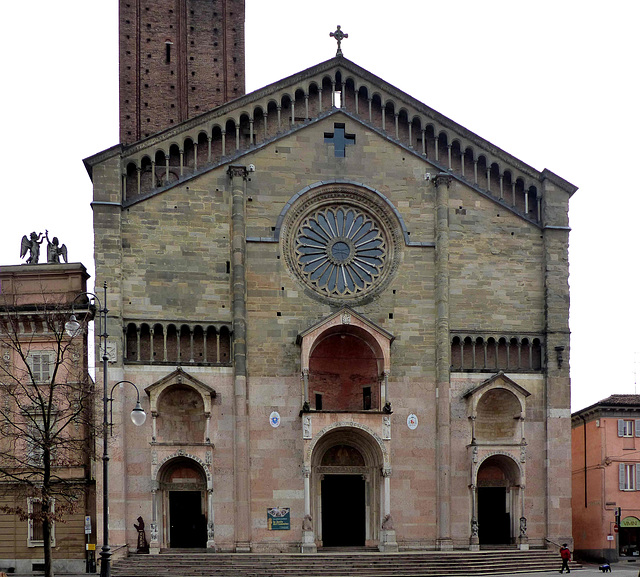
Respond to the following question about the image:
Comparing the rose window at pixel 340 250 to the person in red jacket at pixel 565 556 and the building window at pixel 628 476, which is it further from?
the building window at pixel 628 476

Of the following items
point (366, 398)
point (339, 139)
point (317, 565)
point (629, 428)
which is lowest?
point (317, 565)

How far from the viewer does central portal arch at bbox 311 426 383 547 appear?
1618 inches

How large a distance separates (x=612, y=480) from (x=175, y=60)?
30804 millimetres

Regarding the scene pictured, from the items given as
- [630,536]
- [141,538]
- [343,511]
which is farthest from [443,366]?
[630,536]

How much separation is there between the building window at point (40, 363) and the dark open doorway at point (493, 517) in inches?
747

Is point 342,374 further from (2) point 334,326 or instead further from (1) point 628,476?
(1) point 628,476

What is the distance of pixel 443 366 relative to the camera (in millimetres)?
41469

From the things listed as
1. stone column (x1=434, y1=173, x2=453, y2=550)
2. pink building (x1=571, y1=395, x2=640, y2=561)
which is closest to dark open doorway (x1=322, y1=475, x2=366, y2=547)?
stone column (x1=434, y1=173, x2=453, y2=550)

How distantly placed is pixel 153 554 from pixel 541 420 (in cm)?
1679

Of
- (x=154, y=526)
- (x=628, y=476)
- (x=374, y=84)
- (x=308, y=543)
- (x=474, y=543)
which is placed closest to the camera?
(x=154, y=526)

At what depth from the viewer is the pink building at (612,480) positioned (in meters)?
50.4

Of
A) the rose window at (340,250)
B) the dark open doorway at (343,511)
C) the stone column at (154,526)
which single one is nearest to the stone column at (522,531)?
the dark open doorway at (343,511)

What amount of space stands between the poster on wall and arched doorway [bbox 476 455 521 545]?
828 centimetres

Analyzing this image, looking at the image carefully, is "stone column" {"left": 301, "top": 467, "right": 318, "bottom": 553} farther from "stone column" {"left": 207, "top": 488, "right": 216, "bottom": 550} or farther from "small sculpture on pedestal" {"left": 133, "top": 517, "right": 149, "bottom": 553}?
"small sculpture on pedestal" {"left": 133, "top": 517, "right": 149, "bottom": 553}
